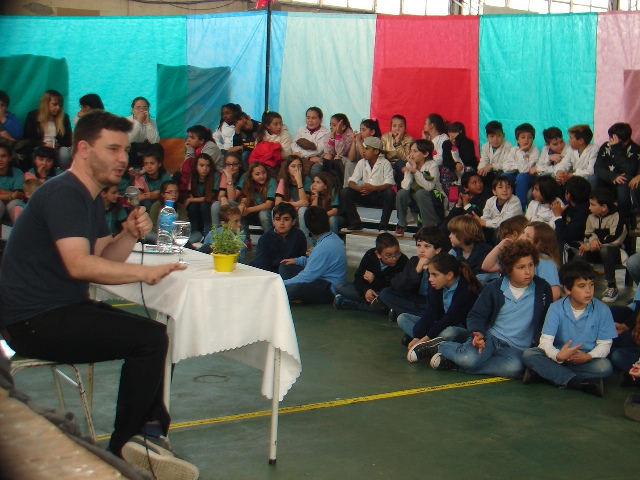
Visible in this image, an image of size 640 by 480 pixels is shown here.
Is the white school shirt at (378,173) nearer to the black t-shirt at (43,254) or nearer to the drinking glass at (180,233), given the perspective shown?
the drinking glass at (180,233)

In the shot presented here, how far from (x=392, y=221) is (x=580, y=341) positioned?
16.9 ft

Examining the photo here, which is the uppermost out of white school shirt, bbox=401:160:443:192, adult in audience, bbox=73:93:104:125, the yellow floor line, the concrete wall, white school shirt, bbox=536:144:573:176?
the concrete wall

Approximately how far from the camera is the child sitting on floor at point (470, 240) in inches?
267

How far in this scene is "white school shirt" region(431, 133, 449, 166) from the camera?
9.48m

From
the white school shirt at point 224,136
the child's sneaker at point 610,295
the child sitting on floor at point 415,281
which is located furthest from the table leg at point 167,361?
the white school shirt at point 224,136

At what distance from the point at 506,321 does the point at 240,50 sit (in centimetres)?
657

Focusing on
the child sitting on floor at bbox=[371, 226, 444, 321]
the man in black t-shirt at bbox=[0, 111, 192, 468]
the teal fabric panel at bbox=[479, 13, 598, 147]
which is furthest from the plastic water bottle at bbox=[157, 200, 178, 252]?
the teal fabric panel at bbox=[479, 13, 598, 147]

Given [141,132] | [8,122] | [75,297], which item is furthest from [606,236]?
[8,122]

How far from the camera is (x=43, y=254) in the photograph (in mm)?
3256

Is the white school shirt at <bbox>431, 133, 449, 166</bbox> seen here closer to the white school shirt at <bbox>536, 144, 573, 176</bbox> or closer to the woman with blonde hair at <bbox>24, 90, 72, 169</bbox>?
the white school shirt at <bbox>536, 144, 573, 176</bbox>

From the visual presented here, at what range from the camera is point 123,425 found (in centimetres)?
328

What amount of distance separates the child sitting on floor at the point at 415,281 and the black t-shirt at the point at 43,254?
3.61 m

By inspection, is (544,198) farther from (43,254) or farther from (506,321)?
(43,254)

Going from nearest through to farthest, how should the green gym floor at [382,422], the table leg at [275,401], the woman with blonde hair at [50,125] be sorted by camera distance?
the table leg at [275,401], the green gym floor at [382,422], the woman with blonde hair at [50,125]
